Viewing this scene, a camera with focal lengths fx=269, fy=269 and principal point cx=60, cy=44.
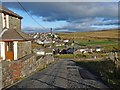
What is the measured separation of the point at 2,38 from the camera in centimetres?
3173

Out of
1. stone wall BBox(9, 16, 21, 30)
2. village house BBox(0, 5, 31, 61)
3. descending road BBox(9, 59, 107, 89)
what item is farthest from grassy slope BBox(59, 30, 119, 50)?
descending road BBox(9, 59, 107, 89)

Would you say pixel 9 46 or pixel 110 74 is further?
pixel 9 46

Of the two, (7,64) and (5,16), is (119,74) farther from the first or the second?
(5,16)

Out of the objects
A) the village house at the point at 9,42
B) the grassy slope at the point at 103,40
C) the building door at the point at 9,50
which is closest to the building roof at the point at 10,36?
the village house at the point at 9,42

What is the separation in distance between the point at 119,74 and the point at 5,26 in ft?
64.3

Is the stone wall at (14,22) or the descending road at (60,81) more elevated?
the stone wall at (14,22)

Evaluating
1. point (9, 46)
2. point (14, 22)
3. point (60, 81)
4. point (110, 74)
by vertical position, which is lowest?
point (60, 81)

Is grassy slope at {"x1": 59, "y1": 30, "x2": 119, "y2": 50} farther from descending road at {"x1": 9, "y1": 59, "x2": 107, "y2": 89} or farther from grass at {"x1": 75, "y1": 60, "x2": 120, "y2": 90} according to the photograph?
descending road at {"x1": 9, "y1": 59, "x2": 107, "y2": 89}

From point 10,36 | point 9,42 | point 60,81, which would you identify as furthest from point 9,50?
point 60,81

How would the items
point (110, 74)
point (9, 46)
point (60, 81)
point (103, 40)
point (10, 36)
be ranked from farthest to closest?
point (103, 40), point (9, 46), point (10, 36), point (110, 74), point (60, 81)

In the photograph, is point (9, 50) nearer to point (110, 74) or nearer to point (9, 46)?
point (9, 46)

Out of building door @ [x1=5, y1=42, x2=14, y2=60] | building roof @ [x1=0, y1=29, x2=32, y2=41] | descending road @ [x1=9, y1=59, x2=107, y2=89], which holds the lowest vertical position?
descending road @ [x1=9, y1=59, x2=107, y2=89]

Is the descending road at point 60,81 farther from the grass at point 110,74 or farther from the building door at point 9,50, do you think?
the building door at point 9,50

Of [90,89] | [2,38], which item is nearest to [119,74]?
[90,89]
